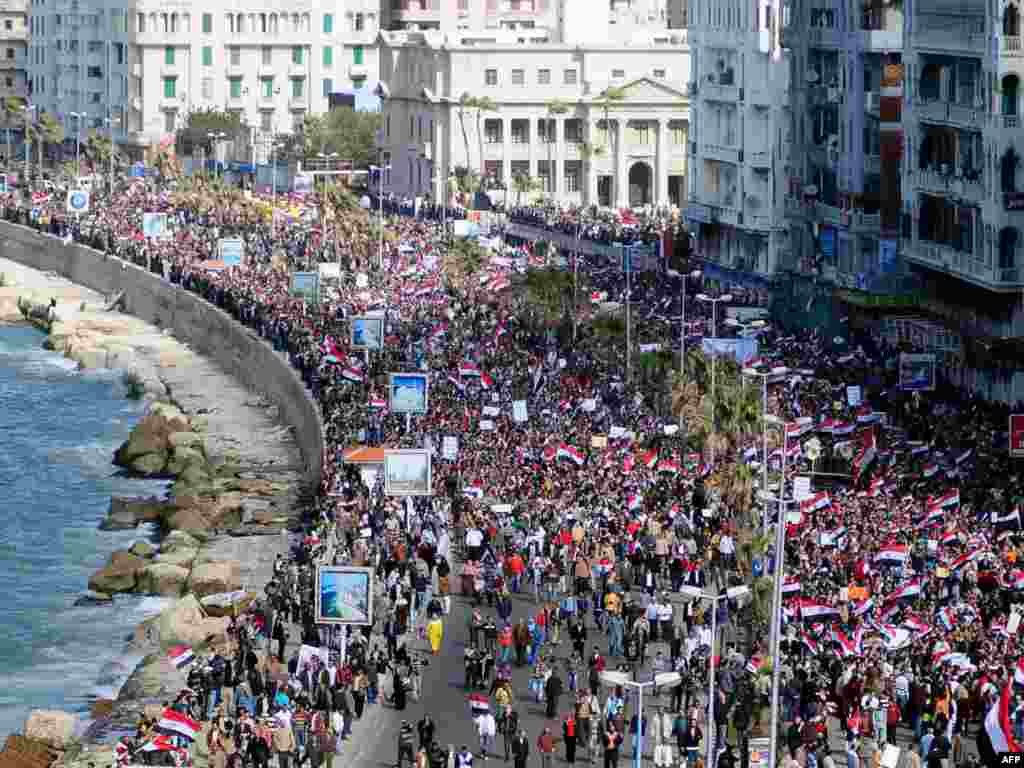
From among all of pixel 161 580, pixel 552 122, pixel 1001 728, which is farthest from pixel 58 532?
pixel 552 122

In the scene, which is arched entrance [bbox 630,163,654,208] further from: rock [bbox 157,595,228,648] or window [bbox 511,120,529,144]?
rock [bbox 157,595,228,648]

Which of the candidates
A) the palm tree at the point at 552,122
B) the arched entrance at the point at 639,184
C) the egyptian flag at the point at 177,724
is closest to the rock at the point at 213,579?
the egyptian flag at the point at 177,724

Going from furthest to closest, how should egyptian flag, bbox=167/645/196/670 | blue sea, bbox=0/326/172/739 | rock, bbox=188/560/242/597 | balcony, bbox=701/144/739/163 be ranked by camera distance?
balcony, bbox=701/144/739/163 < rock, bbox=188/560/242/597 < blue sea, bbox=0/326/172/739 < egyptian flag, bbox=167/645/196/670

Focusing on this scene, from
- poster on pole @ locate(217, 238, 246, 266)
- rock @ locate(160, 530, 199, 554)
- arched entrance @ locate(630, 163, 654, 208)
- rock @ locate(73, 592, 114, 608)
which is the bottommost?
rock @ locate(73, 592, 114, 608)

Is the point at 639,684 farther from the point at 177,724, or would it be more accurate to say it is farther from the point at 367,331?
the point at 367,331

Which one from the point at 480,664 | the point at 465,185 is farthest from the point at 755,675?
the point at 465,185

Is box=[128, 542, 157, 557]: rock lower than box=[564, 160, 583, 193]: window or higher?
lower

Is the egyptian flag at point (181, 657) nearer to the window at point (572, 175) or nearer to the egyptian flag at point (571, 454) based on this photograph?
the egyptian flag at point (571, 454)

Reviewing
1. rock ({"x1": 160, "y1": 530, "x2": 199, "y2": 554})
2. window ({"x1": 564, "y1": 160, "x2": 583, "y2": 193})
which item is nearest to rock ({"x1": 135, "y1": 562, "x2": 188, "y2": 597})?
rock ({"x1": 160, "y1": 530, "x2": 199, "y2": 554})
